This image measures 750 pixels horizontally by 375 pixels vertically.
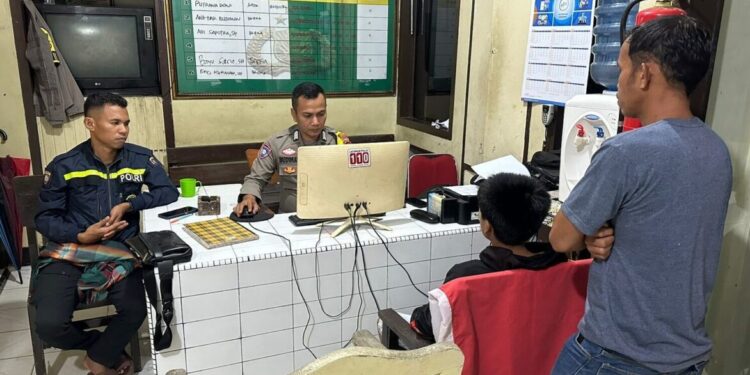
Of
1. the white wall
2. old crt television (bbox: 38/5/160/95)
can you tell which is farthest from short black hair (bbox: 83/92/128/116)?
the white wall

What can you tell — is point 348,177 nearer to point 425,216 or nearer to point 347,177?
point 347,177

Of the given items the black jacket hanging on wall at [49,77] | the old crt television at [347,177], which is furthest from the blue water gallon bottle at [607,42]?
the black jacket hanging on wall at [49,77]

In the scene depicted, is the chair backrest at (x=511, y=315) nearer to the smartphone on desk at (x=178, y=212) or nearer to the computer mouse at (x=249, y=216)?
the computer mouse at (x=249, y=216)

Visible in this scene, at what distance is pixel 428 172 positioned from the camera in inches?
129

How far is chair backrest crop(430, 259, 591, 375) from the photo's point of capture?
137 centimetres

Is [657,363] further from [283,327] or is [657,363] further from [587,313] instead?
[283,327]

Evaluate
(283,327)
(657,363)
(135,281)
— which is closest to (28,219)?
(135,281)

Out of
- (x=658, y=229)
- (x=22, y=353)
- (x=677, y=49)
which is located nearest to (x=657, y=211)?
(x=658, y=229)

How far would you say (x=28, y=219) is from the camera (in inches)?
97.9

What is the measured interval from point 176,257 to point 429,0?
2816 millimetres

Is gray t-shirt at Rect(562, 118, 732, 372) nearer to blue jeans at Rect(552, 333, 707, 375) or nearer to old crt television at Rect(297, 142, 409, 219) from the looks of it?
blue jeans at Rect(552, 333, 707, 375)

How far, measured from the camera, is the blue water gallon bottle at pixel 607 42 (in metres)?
2.30

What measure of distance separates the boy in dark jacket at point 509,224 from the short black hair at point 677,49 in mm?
538

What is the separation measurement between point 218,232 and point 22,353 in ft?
4.60
